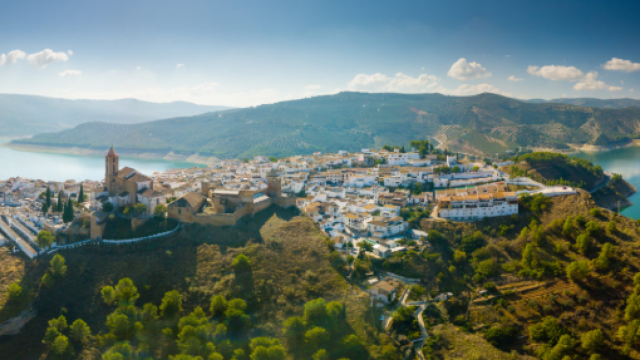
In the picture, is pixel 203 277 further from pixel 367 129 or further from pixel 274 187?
pixel 367 129

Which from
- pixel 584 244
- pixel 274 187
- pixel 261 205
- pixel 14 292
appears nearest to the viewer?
pixel 14 292

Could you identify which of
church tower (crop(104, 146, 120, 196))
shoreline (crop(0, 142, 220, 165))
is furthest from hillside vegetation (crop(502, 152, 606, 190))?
shoreline (crop(0, 142, 220, 165))

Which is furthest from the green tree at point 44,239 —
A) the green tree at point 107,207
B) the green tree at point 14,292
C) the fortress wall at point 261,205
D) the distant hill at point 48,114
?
the distant hill at point 48,114

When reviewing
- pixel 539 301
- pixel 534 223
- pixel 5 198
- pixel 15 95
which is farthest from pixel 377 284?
pixel 15 95

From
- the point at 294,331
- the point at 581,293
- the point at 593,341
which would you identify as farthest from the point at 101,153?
the point at 593,341

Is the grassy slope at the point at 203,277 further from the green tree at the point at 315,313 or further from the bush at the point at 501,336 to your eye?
the bush at the point at 501,336

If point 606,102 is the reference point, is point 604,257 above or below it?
below

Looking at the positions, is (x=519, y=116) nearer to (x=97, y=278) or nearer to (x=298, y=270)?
(x=298, y=270)
